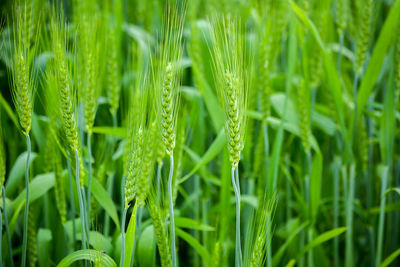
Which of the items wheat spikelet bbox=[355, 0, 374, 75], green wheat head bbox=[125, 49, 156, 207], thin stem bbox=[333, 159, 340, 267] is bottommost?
thin stem bbox=[333, 159, 340, 267]

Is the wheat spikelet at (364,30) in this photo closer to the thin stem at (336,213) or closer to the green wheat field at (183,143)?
the green wheat field at (183,143)

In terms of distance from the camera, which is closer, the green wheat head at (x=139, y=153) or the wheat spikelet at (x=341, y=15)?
the green wheat head at (x=139, y=153)

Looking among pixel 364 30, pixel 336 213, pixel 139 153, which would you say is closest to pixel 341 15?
pixel 364 30

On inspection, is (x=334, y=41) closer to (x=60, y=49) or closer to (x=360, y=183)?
(x=360, y=183)

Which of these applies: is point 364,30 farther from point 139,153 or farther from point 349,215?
point 139,153

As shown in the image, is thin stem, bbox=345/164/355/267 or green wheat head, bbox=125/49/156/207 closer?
green wheat head, bbox=125/49/156/207

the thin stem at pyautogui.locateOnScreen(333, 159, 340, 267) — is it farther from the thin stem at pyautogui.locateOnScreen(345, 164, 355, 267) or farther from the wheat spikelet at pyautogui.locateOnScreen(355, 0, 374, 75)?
the wheat spikelet at pyautogui.locateOnScreen(355, 0, 374, 75)

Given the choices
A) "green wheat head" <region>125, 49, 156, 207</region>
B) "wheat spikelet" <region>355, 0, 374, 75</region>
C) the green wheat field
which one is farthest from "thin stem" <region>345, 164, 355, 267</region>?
"green wheat head" <region>125, 49, 156, 207</region>

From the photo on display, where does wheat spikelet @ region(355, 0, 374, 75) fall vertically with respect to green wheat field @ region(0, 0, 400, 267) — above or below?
above

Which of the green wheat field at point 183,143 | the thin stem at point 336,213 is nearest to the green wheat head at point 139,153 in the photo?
the green wheat field at point 183,143
